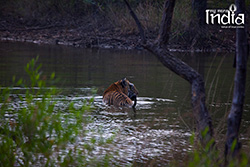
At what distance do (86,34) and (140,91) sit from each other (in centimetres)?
1433

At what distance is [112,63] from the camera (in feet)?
59.3

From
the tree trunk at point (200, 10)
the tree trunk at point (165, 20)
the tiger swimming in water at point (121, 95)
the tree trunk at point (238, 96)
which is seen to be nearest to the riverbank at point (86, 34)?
the tree trunk at point (200, 10)

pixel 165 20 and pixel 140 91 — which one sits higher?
pixel 165 20

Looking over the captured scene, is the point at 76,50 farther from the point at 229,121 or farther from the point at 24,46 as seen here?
the point at 229,121

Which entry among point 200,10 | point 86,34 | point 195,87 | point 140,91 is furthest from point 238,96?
point 86,34

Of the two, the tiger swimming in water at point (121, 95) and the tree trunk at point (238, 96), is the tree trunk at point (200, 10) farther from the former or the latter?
the tree trunk at point (238, 96)

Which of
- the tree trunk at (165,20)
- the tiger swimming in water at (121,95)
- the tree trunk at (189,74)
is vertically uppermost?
the tree trunk at (165,20)

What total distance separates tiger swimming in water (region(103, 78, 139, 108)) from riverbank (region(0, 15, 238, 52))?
33.6ft

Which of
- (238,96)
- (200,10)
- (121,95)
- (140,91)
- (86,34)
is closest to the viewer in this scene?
(238,96)

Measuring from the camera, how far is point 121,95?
36.1 ft

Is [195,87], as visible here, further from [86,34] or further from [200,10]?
[86,34]

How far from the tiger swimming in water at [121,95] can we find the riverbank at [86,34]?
33.6 ft

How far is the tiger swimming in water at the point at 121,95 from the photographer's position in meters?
10.9

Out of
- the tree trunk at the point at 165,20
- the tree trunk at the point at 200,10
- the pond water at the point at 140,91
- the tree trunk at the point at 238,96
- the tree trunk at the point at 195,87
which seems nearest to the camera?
the tree trunk at the point at 238,96
